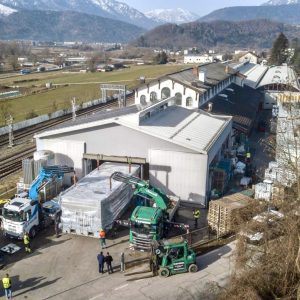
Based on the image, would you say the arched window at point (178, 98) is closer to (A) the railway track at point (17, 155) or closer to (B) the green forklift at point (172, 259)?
(A) the railway track at point (17, 155)

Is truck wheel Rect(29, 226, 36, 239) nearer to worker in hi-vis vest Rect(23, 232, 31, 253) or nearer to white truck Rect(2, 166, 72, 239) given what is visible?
white truck Rect(2, 166, 72, 239)

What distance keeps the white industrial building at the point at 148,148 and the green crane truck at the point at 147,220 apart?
3594mm

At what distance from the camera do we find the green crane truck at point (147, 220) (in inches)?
730

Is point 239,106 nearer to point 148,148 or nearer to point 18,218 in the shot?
point 148,148

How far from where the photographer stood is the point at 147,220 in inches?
730

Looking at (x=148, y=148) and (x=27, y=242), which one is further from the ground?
(x=148, y=148)

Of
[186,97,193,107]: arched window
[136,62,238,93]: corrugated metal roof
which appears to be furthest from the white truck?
[136,62,238,93]: corrugated metal roof

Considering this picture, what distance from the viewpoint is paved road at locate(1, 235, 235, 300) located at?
52.0 feet

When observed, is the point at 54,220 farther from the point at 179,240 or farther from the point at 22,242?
the point at 179,240

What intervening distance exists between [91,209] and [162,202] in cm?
347

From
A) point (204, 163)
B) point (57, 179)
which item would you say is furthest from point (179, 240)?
point (57, 179)

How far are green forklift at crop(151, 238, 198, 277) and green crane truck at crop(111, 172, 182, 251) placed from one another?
1.30 meters

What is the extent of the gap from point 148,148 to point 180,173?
2.52 m

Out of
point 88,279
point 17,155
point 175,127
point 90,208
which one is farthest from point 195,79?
point 88,279
